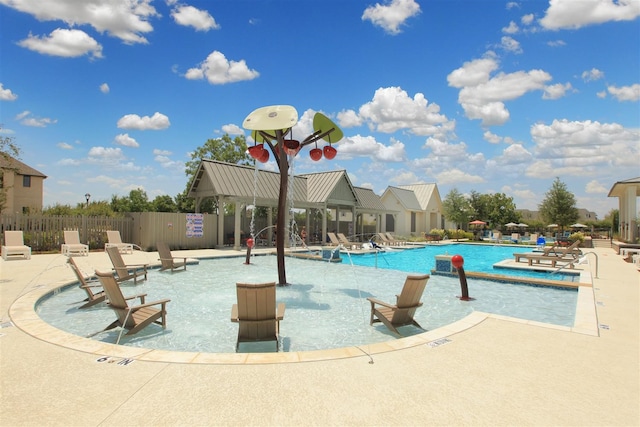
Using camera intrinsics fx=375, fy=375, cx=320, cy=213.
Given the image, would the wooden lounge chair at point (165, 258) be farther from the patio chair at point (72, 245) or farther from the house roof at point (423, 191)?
the house roof at point (423, 191)

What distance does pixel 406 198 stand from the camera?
38.9m

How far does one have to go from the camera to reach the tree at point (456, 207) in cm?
3775

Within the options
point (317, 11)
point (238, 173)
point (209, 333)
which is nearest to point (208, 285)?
point (209, 333)

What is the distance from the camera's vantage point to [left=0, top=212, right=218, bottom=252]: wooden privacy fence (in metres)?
17.3

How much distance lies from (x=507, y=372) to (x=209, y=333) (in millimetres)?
4432

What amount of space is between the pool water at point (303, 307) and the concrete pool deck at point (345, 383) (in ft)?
4.09

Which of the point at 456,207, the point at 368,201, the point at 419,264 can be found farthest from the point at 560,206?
the point at 419,264

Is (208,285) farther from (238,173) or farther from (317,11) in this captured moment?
(238,173)

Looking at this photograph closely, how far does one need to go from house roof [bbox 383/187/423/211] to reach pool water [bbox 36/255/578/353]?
24.9 metres

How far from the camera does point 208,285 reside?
10.5 m

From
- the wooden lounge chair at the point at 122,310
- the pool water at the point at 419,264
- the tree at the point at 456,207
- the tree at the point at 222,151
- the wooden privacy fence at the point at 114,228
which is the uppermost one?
the tree at the point at 222,151

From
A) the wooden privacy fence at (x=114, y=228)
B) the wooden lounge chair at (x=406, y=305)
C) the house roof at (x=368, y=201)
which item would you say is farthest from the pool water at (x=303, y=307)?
the house roof at (x=368, y=201)

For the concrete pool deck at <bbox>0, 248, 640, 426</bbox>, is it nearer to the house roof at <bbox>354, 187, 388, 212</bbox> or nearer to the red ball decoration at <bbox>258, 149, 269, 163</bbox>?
the red ball decoration at <bbox>258, 149, 269, 163</bbox>

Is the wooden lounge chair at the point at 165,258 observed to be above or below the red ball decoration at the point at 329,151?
below
